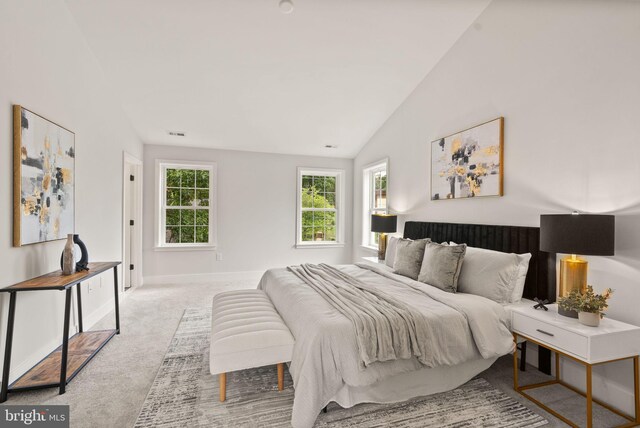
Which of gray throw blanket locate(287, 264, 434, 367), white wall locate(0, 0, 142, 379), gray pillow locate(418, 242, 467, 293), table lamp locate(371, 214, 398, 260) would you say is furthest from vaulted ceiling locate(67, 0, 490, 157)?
gray throw blanket locate(287, 264, 434, 367)

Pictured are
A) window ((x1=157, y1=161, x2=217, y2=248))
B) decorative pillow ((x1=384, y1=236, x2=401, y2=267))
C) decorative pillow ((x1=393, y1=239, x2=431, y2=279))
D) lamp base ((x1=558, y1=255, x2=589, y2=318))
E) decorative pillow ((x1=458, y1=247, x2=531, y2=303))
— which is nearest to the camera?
lamp base ((x1=558, y1=255, x2=589, y2=318))

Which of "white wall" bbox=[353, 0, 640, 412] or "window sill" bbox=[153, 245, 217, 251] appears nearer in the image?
"white wall" bbox=[353, 0, 640, 412]

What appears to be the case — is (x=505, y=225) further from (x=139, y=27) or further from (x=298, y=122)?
(x=139, y=27)

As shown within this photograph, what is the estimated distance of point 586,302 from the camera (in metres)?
1.93

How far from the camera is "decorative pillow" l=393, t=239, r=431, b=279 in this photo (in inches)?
126

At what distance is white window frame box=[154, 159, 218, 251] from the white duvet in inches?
130

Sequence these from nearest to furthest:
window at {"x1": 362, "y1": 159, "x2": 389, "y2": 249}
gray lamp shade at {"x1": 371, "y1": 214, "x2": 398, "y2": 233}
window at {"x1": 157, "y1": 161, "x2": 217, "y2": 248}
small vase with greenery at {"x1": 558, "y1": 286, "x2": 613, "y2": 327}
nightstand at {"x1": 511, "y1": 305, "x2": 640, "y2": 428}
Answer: nightstand at {"x1": 511, "y1": 305, "x2": 640, "y2": 428} < small vase with greenery at {"x1": 558, "y1": 286, "x2": 613, "y2": 327} < gray lamp shade at {"x1": 371, "y1": 214, "x2": 398, "y2": 233} < window at {"x1": 362, "y1": 159, "x2": 389, "y2": 249} < window at {"x1": 157, "y1": 161, "x2": 217, "y2": 248}

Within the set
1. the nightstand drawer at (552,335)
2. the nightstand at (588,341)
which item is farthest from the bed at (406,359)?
the nightstand at (588,341)

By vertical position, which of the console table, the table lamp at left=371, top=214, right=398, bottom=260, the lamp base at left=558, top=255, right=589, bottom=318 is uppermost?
the table lamp at left=371, top=214, right=398, bottom=260

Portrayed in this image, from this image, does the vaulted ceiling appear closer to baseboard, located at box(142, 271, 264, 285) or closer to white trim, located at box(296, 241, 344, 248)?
white trim, located at box(296, 241, 344, 248)

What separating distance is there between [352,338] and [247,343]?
685 mm

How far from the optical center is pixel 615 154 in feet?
7.04

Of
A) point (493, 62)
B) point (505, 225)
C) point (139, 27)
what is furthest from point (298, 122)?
point (505, 225)

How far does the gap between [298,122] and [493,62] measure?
2.70m
